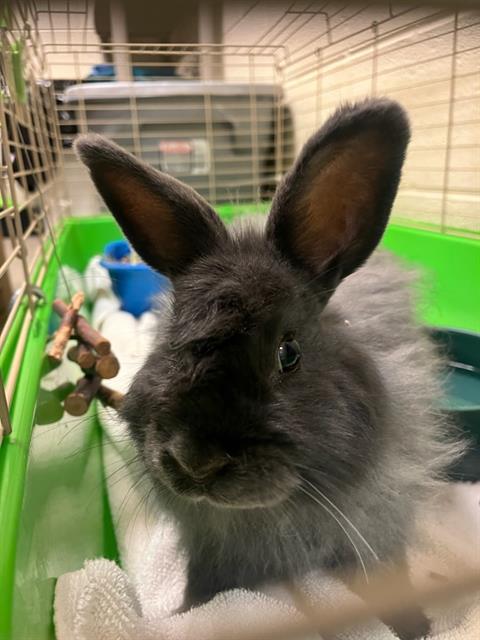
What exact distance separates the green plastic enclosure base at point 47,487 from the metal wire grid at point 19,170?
0.02m

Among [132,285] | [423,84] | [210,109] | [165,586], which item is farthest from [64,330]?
[210,109]

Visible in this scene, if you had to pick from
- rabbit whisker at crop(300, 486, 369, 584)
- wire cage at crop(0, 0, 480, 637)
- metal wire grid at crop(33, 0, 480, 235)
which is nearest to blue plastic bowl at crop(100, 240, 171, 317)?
wire cage at crop(0, 0, 480, 637)

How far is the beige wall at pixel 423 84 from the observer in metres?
1.59

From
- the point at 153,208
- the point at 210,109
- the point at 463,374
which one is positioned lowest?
the point at 463,374

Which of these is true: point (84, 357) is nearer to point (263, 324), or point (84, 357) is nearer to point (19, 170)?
point (19, 170)

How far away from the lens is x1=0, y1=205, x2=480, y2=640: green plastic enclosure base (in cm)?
60

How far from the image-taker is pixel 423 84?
1778mm

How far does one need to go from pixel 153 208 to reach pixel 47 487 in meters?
0.44

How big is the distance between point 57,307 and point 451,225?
1.20 m

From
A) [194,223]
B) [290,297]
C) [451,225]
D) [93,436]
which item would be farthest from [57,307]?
[451,225]

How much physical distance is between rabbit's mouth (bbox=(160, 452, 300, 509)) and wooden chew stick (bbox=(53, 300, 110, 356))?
1.77 feet

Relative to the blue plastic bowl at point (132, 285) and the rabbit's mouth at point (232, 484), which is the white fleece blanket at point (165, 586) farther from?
the blue plastic bowl at point (132, 285)

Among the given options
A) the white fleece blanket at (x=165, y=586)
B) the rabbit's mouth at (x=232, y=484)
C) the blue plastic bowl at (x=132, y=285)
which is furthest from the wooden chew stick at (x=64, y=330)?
the blue plastic bowl at (x=132, y=285)

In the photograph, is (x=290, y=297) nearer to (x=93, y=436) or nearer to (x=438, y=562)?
(x=438, y=562)
